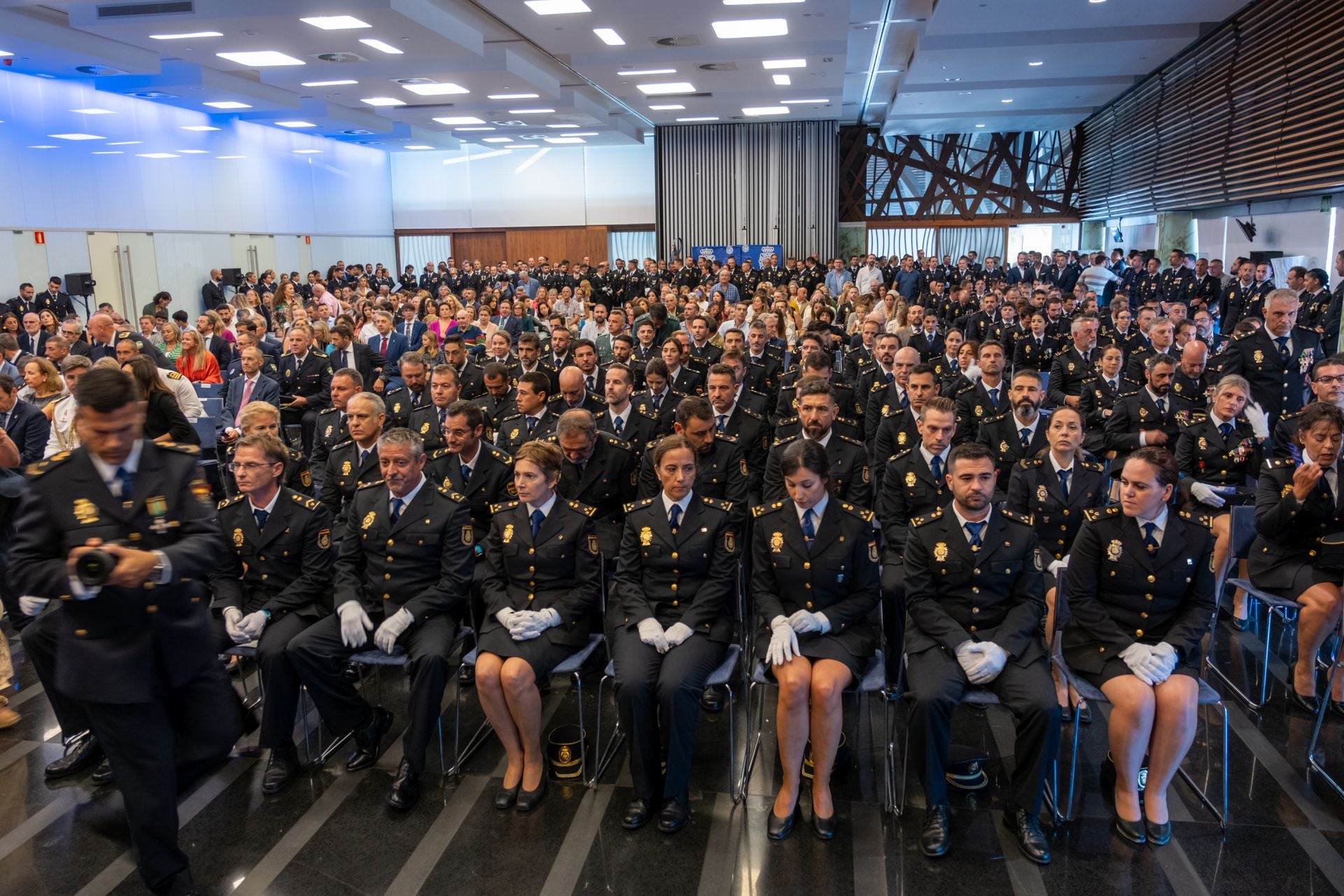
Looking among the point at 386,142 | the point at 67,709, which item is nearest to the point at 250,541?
the point at 67,709

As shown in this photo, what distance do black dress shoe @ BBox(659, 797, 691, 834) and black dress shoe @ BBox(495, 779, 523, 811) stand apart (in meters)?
0.58

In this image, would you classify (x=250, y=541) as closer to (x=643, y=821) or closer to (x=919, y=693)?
(x=643, y=821)

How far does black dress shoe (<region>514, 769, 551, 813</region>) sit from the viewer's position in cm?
338

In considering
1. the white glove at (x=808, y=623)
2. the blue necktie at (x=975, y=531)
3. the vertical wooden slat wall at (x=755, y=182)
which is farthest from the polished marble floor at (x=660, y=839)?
the vertical wooden slat wall at (x=755, y=182)

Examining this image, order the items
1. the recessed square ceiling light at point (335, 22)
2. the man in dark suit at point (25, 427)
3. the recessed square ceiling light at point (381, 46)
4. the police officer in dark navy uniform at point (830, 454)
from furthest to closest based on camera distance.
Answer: the recessed square ceiling light at point (381, 46)
the recessed square ceiling light at point (335, 22)
the man in dark suit at point (25, 427)
the police officer in dark navy uniform at point (830, 454)

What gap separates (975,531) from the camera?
340 centimetres

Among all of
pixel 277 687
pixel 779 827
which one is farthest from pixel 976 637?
pixel 277 687

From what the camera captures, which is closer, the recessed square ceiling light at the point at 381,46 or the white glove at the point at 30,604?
the white glove at the point at 30,604

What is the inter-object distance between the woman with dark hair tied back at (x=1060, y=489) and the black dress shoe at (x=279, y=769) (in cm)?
338

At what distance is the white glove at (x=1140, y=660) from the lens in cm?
306

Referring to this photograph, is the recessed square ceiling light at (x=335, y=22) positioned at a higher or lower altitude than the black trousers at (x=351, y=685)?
higher

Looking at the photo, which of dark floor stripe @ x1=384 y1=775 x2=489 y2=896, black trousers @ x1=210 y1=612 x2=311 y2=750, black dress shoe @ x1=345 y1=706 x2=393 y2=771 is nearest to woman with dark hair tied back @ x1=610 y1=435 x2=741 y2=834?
dark floor stripe @ x1=384 y1=775 x2=489 y2=896

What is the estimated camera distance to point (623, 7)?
33.4ft

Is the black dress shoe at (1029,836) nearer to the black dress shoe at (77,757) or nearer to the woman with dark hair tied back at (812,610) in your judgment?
the woman with dark hair tied back at (812,610)
